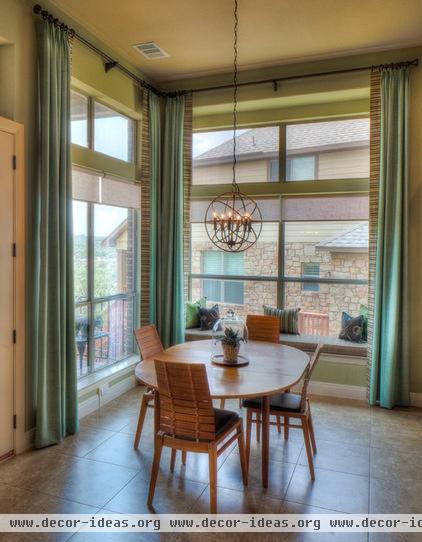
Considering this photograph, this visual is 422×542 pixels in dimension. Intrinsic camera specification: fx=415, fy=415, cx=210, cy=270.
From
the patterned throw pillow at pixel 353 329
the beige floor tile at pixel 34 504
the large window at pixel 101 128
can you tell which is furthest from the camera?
the patterned throw pillow at pixel 353 329

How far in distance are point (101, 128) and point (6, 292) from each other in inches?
83.9

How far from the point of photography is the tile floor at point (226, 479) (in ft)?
8.62

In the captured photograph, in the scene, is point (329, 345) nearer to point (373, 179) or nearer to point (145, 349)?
point (373, 179)

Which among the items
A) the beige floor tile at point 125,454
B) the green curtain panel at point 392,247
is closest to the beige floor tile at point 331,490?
the beige floor tile at point 125,454

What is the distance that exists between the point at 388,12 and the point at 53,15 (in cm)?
292

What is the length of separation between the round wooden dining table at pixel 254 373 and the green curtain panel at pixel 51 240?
0.84 metres

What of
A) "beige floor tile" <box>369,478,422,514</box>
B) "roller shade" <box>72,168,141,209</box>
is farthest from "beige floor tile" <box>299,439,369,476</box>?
"roller shade" <box>72,168,141,209</box>

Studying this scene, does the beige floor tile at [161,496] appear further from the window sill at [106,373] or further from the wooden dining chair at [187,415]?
the window sill at [106,373]

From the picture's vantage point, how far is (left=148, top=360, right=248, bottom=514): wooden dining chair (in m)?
2.44

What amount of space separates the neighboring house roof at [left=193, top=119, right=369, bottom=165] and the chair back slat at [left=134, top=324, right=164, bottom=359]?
2742 mm

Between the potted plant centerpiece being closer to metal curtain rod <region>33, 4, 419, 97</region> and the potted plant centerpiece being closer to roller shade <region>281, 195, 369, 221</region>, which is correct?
roller shade <region>281, 195, 369, 221</region>

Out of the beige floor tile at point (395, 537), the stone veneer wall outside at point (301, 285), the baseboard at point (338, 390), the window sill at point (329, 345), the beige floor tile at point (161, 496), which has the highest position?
the stone veneer wall outside at point (301, 285)

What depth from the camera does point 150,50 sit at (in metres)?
4.41

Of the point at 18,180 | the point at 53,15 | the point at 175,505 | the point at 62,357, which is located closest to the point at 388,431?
the point at 175,505
